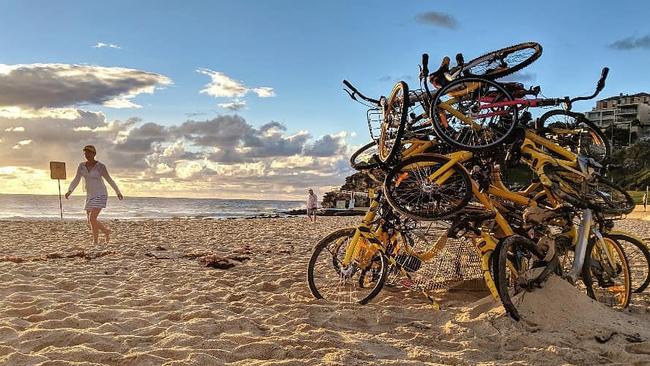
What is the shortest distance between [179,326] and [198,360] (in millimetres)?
1057

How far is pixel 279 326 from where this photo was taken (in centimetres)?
511

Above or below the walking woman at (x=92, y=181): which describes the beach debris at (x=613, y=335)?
below

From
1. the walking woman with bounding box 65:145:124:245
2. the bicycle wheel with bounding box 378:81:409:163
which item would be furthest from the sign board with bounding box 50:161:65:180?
the bicycle wheel with bounding box 378:81:409:163

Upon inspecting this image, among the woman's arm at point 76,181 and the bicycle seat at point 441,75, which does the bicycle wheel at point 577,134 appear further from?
the woman's arm at point 76,181

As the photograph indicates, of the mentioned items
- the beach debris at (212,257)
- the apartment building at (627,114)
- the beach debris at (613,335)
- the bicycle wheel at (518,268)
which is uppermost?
the apartment building at (627,114)

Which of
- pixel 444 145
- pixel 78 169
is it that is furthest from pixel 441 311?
pixel 78 169

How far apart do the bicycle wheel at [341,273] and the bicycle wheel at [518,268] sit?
1397 millimetres

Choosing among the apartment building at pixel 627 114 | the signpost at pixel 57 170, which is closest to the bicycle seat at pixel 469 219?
the signpost at pixel 57 170

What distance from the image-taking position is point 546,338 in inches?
185

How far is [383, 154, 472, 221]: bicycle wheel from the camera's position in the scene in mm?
5617

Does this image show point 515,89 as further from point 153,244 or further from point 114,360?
point 153,244

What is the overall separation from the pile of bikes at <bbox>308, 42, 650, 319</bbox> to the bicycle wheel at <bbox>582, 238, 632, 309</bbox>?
16 millimetres

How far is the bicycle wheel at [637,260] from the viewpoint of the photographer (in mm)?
6688

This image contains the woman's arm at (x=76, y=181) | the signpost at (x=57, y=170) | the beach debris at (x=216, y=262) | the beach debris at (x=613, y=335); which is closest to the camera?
the beach debris at (x=613, y=335)
